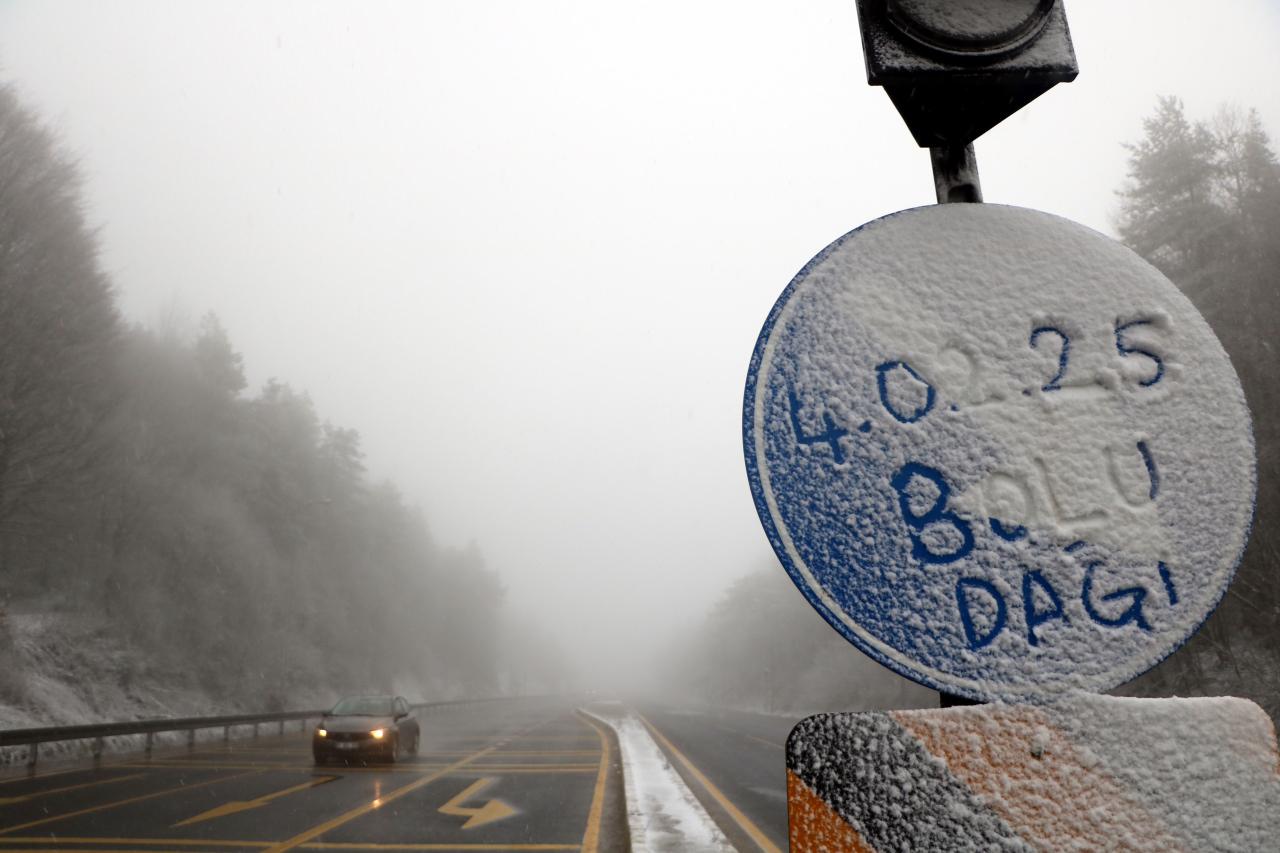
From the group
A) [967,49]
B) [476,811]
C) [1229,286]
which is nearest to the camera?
[967,49]

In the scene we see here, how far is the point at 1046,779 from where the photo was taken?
1200 millimetres

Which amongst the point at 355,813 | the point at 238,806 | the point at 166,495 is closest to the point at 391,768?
the point at 238,806

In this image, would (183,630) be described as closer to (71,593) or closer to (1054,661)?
(71,593)

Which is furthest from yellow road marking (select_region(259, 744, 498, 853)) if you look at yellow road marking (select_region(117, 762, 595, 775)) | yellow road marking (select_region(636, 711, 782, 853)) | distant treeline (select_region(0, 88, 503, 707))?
distant treeline (select_region(0, 88, 503, 707))

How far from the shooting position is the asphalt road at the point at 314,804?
8.62m

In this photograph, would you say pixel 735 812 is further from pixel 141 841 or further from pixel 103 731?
pixel 103 731

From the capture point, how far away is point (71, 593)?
2992cm

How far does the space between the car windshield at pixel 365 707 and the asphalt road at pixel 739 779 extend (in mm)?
6530

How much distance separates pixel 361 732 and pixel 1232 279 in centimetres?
2650

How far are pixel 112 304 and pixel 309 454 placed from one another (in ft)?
101

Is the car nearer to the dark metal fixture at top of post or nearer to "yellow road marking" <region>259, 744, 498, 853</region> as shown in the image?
"yellow road marking" <region>259, 744, 498, 853</region>

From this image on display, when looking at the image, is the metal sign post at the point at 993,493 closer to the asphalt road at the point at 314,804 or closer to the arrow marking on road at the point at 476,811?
the asphalt road at the point at 314,804

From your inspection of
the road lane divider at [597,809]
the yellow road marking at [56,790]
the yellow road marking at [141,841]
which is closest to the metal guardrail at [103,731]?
the yellow road marking at [56,790]

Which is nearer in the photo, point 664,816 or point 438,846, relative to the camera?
point 438,846
